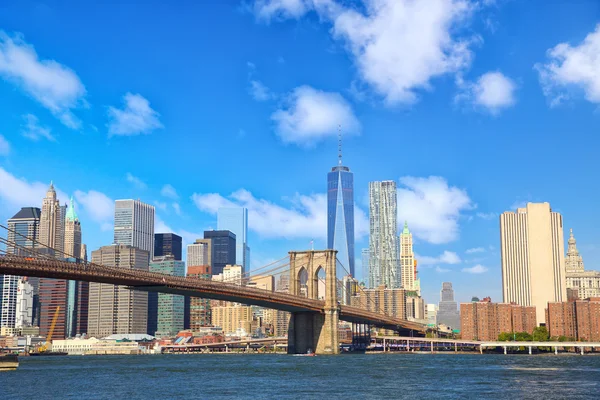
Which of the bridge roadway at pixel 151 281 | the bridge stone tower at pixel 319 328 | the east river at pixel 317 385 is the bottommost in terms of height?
the east river at pixel 317 385

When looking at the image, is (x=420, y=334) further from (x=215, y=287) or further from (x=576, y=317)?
(x=215, y=287)

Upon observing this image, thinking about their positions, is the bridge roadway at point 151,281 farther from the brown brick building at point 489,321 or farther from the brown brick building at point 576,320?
the brown brick building at point 576,320

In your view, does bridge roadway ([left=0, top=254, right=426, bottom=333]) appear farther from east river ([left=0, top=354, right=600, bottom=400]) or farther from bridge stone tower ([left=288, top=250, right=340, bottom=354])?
east river ([left=0, top=354, right=600, bottom=400])

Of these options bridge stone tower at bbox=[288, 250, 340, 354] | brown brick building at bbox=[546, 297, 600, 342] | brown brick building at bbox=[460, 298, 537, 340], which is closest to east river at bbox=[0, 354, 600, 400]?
bridge stone tower at bbox=[288, 250, 340, 354]

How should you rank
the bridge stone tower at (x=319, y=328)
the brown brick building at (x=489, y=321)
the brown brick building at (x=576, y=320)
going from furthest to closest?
the brown brick building at (x=489, y=321)
the brown brick building at (x=576, y=320)
the bridge stone tower at (x=319, y=328)

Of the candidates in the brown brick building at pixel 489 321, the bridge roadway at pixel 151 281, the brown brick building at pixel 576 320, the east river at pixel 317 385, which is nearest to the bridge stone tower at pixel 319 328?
the bridge roadway at pixel 151 281

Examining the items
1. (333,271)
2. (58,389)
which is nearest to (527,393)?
Answer: (58,389)
